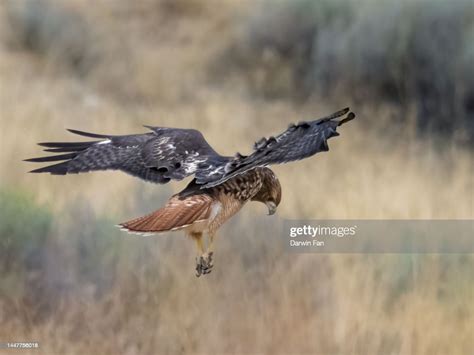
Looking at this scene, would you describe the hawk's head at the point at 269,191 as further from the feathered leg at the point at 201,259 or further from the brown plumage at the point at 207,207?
the feathered leg at the point at 201,259

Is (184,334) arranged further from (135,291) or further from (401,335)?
(401,335)

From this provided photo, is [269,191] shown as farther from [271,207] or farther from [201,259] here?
[201,259]

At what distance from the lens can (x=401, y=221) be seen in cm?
525

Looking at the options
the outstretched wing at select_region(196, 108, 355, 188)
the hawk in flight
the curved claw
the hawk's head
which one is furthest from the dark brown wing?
the hawk's head

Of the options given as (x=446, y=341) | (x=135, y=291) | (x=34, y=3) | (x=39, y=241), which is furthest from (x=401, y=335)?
(x=34, y=3)

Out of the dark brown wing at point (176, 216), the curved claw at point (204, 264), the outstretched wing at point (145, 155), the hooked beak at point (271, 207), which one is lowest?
the curved claw at point (204, 264)

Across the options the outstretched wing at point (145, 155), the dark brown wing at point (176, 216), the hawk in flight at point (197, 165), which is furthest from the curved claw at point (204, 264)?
the outstretched wing at point (145, 155)

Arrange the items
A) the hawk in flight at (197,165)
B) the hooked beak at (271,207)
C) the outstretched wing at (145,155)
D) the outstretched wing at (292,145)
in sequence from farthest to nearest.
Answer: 1. the hooked beak at (271,207)
2. the outstretched wing at (145,155)
3. the hawk in flight at (197,165)
4. the outstretched wing at (292,145)

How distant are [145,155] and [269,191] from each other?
730 mm

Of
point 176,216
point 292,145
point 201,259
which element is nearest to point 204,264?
point 201,259

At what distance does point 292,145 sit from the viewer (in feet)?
13.3

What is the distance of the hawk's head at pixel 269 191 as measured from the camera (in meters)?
4.79

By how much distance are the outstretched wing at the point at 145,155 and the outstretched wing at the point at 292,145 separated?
28cm

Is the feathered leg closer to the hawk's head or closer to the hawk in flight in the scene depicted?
the hawk in flight
